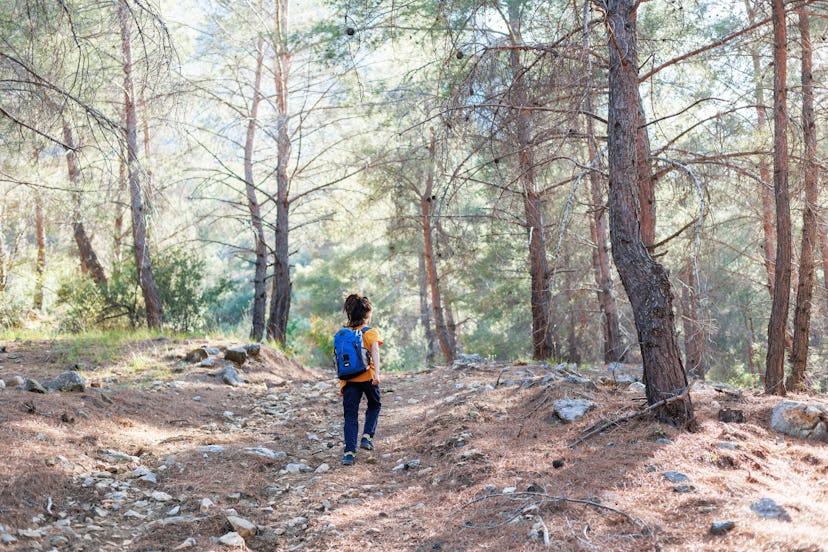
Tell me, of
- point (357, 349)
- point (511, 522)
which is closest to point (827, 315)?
point (357, 349)

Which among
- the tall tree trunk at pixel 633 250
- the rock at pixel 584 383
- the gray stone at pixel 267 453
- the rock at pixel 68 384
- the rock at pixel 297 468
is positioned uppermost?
the tall tree trunk at pixel 633 250

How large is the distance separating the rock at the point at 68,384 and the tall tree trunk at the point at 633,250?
5498mm

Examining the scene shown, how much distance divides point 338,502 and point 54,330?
10457mm

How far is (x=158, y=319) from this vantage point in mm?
12938

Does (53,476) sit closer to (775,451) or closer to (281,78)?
(775,451)

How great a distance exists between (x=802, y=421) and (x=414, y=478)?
9.87 ft

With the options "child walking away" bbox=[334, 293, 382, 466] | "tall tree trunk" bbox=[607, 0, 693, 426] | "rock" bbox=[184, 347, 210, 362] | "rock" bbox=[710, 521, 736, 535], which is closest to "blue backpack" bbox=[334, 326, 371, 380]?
"child walking away" bbox=[334, 293, 382, 466]

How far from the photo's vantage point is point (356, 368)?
5836mm

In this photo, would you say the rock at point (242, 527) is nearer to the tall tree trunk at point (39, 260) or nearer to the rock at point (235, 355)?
the rock at point (235, 355)

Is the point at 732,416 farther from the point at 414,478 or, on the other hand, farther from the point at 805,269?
the point at 805,269

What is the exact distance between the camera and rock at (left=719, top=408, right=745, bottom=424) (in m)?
5.13

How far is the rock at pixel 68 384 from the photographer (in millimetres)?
6645

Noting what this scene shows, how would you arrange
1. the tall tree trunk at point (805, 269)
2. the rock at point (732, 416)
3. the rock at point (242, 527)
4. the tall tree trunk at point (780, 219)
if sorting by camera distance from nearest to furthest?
the rock at point (242, 527) < the rock at point (732, 416) < the tall tree trunk at point (780, 219) < the tall tree trunk at point (805, 269)

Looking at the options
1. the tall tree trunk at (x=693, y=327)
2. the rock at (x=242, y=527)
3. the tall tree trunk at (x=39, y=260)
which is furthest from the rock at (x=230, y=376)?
the tall tree trunk at (x=39, y=260)
